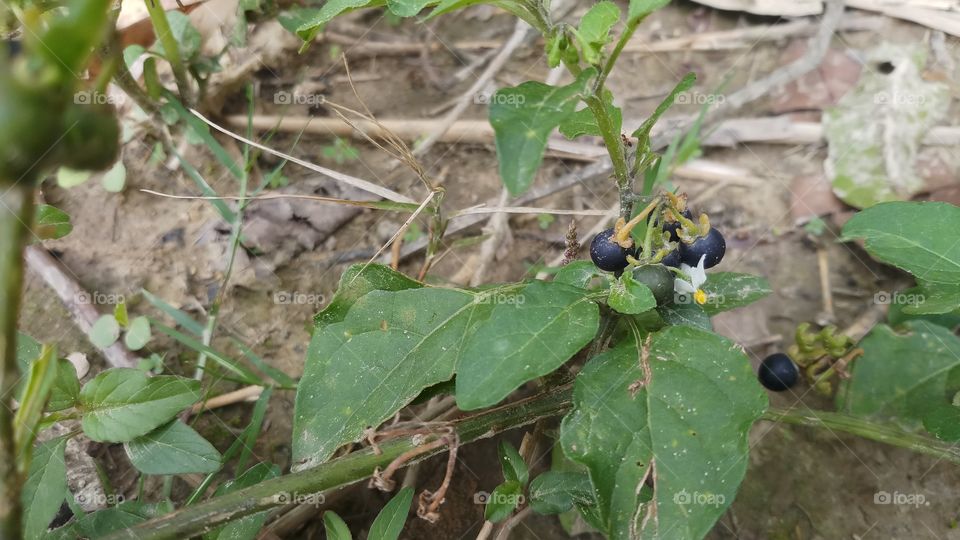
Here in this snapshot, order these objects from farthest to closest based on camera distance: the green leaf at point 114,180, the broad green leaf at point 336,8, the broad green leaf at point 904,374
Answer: the green leaf at point 114,180 < the broad green leaf at point 904,374 < the broad green leaf at point 336,8

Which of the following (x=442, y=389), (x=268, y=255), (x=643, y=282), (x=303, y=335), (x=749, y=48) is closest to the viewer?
(x=643, y=282)

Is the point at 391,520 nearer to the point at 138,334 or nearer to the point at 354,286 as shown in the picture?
the point at 354,286

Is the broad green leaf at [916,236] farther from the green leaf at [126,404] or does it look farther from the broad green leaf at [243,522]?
the green leaf at [126,404]

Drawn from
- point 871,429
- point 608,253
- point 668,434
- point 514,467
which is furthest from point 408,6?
point 871,429

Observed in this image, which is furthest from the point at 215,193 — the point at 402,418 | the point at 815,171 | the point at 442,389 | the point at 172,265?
the point at 815,171

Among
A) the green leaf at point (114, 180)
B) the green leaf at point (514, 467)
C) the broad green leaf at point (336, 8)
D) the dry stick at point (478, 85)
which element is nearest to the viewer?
the broad green leaf at point (336, 8)

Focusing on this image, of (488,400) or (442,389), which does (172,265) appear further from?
(488,400)

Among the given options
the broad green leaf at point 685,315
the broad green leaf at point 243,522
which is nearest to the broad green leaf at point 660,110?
the broad green leaf at point 685,315
